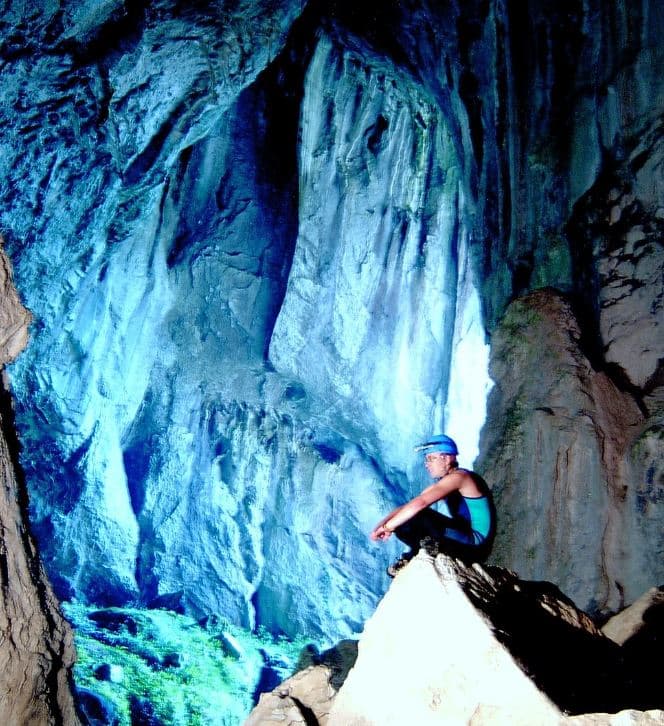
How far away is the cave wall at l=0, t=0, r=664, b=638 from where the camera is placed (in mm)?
4754

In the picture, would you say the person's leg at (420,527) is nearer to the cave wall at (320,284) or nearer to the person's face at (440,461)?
the person's face at (440,461)

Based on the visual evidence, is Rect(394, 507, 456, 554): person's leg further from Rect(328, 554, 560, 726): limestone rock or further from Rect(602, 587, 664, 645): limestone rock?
Rect(602, 587, 664, 645): limestone rock

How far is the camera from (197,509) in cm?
895

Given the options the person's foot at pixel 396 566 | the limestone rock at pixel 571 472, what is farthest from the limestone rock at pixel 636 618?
the person's foot at pixel 396 566

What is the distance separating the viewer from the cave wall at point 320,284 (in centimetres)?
475

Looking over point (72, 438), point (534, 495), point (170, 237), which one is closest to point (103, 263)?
point (170, 237)

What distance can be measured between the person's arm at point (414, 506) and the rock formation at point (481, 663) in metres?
0.35

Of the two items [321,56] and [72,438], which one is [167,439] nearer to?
[72,438]

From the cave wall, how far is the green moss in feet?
1.56

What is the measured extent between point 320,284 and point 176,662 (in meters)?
5.92

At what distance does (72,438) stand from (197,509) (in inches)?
90.2

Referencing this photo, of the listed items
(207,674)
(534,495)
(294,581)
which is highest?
(534,495)

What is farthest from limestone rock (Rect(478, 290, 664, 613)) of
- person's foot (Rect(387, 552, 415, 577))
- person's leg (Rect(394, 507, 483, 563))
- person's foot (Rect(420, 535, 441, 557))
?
person's foot (Rect(420, 535, 441, 557))

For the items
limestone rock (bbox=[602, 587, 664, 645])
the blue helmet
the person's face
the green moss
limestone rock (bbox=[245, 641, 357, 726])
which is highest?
the blue helmet
